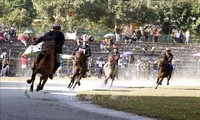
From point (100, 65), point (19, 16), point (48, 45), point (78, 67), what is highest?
point (19, 16)

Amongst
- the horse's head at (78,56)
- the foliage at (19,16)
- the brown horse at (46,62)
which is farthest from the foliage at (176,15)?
the brown horse at (46,62)

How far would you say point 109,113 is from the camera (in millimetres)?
14727

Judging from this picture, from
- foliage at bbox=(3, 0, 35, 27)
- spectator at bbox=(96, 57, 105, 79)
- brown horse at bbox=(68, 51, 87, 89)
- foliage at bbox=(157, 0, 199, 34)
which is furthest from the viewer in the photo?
foliage at bbox=(3, 0, 35, 27)

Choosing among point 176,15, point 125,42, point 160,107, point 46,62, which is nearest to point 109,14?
point 125,42

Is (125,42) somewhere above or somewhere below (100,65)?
above

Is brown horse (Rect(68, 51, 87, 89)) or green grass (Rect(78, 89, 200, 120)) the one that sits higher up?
brown horse (Rect(68, 51, 87, 89))

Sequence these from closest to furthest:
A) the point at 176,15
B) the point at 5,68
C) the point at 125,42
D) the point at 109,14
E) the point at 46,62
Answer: the point at 46,62 → the point at 5,68 → the point at 125,42 → the point at 109,14 → the point at 176,15

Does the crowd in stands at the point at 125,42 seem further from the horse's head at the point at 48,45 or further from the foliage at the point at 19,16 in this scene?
the horse's head at the point at 48,45

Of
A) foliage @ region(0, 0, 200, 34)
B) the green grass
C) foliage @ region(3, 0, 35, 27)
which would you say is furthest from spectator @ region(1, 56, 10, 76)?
foliage @ region(3, 0, 35, 27)

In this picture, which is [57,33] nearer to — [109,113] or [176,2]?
[109,113]

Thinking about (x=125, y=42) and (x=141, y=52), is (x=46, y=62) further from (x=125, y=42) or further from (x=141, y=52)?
(x=125, y=42)

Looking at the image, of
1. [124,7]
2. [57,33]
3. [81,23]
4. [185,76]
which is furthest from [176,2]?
[57,33]

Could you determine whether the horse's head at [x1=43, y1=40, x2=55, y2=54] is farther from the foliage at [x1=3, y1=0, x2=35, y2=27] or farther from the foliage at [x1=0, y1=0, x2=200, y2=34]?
the foliage at [x1=3, y1=0, x2=35, y2=27]

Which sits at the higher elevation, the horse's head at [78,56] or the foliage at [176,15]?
the foliage at [176,15]
